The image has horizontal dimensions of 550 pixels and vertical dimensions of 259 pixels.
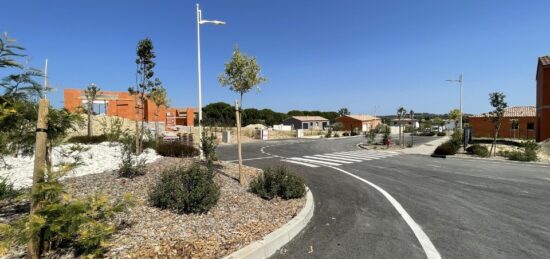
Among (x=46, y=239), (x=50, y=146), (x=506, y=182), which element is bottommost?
(x=506, y=182)

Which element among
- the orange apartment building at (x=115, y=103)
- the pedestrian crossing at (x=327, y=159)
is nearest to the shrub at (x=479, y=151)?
the pedestrian crossing at (x=327, y=159)

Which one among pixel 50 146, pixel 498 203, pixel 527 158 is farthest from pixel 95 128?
pixel 527 158

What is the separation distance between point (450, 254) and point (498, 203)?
428cm

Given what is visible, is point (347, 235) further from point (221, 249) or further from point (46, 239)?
point (46, 239)

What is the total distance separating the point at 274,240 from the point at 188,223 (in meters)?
1.34

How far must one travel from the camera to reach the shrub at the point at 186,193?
211 inches

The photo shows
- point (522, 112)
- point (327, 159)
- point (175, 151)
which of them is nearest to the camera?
point (175, 151)

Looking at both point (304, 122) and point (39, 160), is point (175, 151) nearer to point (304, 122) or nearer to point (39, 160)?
point (39, 160)

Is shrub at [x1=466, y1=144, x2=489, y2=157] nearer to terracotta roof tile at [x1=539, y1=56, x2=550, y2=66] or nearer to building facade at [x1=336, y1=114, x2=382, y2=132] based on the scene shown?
terracotta roof tile at [x1=539, y1=56, x2=550, y2=66]

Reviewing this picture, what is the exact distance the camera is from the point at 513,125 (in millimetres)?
38594

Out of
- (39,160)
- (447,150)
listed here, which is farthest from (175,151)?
(447,150)

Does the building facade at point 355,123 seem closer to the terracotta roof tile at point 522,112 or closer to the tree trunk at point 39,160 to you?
the terracotta roof tile at point 522,112

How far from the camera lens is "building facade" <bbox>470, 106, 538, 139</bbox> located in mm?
38875

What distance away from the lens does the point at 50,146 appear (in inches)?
151
